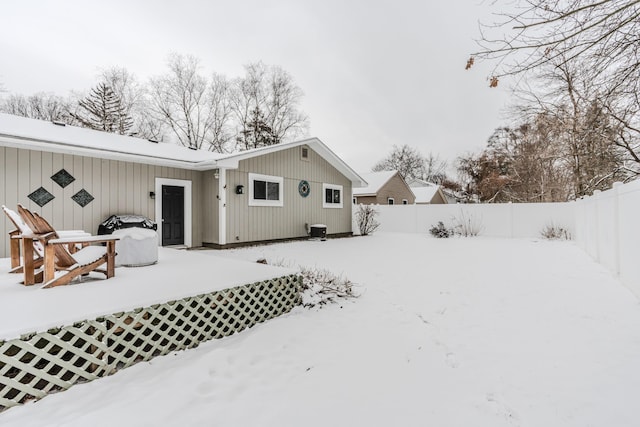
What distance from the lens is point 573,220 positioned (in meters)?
10.5

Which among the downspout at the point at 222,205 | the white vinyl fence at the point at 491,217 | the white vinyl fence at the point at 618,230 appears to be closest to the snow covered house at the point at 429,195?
the white vinyl fence at the point at 491,217

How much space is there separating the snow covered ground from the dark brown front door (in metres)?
5.91

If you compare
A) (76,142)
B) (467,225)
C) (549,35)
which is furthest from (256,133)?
(549,35)

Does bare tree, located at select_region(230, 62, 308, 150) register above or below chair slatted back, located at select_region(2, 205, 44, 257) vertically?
above

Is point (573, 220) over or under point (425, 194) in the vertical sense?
under

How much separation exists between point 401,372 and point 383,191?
1838 cm

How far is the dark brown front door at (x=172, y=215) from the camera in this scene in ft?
25.8

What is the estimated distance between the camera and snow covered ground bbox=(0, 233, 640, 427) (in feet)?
5.72

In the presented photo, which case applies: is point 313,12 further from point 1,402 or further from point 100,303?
point 1,402

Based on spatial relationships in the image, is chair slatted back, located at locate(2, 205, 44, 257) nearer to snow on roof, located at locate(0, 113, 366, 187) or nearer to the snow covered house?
snow on roof, located at locate(0, 113, 366, 187)

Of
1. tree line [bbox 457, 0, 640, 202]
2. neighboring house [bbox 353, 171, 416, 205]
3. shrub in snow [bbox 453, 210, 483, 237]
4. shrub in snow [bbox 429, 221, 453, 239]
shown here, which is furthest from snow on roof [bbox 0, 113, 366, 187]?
neighboring house [bbox 353, 171, 416, 205]

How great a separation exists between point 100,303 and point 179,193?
21.1ft

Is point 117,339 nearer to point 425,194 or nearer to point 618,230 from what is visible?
point 618,230

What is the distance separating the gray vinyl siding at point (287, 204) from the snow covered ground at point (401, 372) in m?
5.62
